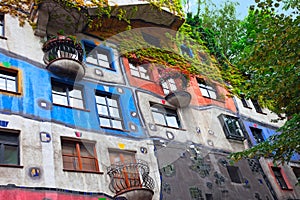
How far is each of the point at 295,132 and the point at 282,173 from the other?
16.6 ft

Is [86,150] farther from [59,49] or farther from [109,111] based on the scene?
[59,49]

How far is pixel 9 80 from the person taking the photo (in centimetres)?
862

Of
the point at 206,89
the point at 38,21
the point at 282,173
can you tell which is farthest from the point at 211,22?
the point at 38,21

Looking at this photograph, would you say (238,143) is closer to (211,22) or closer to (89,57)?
(89,57)

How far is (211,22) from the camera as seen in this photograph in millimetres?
19359

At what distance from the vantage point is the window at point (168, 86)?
12.1 metres

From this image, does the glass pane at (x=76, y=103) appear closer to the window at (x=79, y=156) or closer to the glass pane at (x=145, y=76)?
the window at (x=79, y=156)

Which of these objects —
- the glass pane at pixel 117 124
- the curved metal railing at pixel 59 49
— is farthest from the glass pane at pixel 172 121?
the curved metal railing at pixel 59 49

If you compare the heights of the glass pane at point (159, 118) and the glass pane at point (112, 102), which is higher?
the glass pane at point (112, 102)

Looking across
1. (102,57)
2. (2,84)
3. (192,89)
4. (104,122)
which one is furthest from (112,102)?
(192,89)

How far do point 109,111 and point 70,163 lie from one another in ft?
7.43

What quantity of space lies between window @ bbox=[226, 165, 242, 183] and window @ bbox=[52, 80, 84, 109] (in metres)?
5.19

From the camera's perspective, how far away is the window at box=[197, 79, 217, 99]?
1370 cm

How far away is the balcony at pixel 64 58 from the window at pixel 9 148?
238 cm
